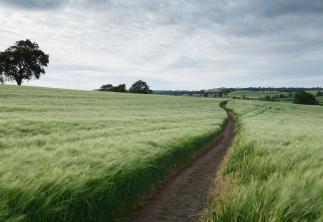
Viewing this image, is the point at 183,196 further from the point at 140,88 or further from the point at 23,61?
the point at 140,88

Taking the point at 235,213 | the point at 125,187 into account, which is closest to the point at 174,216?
the point at 125,187

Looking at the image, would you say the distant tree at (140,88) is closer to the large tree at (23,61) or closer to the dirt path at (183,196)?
the large tree at (23,61)

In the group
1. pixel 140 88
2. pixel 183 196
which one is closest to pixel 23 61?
pixel 140 88

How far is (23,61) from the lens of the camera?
311 ft

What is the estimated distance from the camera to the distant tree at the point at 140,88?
14910cm

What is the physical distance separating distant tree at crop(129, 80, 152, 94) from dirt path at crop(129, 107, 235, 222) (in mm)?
131974

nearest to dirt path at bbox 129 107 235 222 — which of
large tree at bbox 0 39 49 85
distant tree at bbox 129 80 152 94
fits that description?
large tree at bbox 0 39 49 85

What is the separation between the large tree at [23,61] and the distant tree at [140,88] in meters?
55.8

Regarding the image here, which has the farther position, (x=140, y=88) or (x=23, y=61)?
(x=140, y=88)

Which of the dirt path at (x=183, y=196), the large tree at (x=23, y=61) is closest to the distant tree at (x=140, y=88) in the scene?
the large tree at (x=23, y=61)

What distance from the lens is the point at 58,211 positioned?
6.86 meters

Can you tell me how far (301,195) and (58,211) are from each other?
14.4 ft

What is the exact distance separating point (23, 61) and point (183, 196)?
91663mm

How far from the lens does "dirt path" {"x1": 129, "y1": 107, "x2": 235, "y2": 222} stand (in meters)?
9.90
